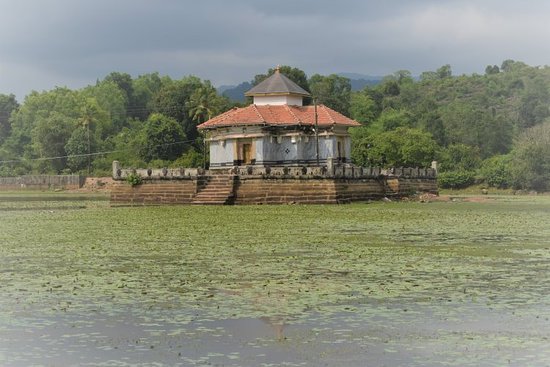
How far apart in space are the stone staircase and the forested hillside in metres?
32.2

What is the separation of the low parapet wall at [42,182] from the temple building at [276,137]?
38.8 meters

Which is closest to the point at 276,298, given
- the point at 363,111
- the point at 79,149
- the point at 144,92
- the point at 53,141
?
the point at 79,149

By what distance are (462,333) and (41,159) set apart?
100023 mm

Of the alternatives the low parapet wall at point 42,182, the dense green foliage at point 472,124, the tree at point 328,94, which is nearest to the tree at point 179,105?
the low parapet wall at point 42,182

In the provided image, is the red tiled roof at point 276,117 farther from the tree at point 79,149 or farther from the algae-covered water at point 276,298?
the tree at point 79,149

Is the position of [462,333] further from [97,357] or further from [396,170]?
[396,170]

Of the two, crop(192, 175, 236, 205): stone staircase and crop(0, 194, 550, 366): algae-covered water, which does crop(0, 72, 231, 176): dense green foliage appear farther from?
crop(0, 194, 550, 366): algae-covered water

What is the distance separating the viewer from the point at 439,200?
60.1m

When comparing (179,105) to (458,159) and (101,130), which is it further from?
(458,159)

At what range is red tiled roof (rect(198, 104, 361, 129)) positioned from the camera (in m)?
59.3

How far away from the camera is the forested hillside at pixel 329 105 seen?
8500 cm

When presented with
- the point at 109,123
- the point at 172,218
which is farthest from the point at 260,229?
the point at 109,123

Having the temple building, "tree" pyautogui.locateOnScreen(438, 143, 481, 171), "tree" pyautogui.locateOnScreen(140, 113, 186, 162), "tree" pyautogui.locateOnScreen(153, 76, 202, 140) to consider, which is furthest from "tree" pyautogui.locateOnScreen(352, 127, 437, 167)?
"tree" pyautogui.locateOnScreen(153, 76, 202, 140)

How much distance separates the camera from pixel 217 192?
52.1 meters
